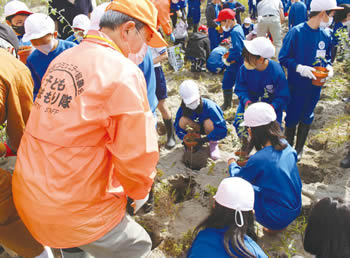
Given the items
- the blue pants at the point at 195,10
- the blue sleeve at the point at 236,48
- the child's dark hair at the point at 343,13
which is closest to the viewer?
the blue sleeve at the point at 236,48

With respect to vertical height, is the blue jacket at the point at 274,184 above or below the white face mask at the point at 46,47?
below

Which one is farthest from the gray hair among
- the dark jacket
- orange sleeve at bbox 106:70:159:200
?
the dark jacket

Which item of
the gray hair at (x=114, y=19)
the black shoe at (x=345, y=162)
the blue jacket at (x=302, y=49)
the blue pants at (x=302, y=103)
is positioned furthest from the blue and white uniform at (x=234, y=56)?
the gray hair at (x=114, y=19)

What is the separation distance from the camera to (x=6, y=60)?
6.39 feet

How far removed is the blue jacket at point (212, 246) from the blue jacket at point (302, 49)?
2268mm

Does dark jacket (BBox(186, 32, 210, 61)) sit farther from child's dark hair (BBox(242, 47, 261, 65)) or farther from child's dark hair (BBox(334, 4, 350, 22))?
child's dark hair (BBox(242, 47, 261, 65))

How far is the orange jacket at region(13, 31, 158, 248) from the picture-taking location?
4.50ft

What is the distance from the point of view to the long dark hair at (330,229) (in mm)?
1606

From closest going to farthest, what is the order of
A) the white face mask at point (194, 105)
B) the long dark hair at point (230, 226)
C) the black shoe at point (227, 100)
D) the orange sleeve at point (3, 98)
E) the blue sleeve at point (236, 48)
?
the long dark hair at point (230, 226)
the orange sleeve at point (3, 98)
the white face mask at point (194, 105)
the blue sleeve at point (236, 48)
the black shoe at point (227, 100)

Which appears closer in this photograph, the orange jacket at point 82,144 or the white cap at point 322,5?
the orange jacket at point 82,144

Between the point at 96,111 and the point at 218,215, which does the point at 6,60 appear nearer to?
the point at 96,111

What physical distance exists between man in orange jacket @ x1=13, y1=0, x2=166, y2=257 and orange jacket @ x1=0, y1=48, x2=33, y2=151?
21.3 inches

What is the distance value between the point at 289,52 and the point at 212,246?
258 cm

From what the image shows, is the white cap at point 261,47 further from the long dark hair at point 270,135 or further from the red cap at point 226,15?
the red cap at point 226,15
